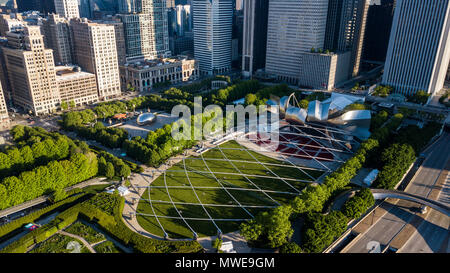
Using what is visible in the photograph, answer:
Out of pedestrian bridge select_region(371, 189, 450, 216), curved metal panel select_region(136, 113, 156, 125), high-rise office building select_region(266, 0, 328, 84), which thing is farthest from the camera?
high-rise office building select_region(266, 0, 328, 84)

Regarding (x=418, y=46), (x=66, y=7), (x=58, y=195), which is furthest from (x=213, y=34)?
(x=58, y=195)

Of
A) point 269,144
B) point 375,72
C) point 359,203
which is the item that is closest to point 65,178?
point 269,144

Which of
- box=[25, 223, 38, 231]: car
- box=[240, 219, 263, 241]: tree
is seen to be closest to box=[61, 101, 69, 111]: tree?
box=[25, 223, 38, 231]: car

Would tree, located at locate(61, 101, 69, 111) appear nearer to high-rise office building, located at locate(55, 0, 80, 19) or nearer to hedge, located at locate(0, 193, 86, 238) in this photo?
hedge, located at locate(0, 193, 86, 238)

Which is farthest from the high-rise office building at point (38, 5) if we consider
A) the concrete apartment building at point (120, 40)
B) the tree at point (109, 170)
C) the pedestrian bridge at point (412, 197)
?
the pedestrian bridge at point (412, 197)

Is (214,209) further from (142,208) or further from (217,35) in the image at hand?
(217,35)

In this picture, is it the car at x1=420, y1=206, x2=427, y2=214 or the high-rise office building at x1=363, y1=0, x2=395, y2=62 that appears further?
the high-rise office building at x1=363, y1=0, x2=395, y2=62

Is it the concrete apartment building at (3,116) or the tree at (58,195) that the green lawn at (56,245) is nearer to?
the tree at (58,195)
